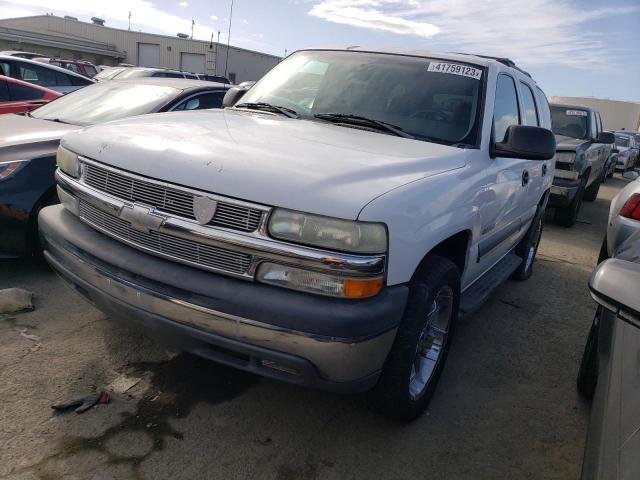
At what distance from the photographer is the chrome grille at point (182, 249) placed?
218 centimetres

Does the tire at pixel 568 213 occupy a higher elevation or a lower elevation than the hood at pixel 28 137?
lower

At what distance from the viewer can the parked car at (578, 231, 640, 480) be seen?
1383 millimetres

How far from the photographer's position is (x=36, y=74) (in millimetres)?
8711

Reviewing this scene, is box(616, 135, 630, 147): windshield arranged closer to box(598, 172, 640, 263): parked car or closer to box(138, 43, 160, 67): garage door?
box(598, 172, 640, 263): parked car

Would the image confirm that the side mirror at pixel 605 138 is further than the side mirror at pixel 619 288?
Yes

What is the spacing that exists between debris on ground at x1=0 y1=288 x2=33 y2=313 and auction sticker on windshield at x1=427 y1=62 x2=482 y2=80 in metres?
3.04

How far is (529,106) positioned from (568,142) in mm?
4769

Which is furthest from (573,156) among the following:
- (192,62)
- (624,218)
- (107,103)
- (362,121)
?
(192,62)

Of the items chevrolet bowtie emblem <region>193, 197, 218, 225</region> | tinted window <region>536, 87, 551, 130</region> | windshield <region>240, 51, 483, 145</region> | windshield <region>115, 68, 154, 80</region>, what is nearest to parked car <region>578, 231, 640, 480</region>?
chevrolet bowtie emblem <region>193, 197, 218, 225</region>

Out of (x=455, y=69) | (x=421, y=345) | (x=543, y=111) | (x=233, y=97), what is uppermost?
(x=455, y=69)

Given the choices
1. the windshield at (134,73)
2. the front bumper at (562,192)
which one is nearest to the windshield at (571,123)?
the front bumper at (562,192)

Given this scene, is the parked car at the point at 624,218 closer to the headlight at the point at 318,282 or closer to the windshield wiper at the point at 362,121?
the windshield wiper at the point at 362,121

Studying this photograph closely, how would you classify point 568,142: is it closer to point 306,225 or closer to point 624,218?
point 624,218

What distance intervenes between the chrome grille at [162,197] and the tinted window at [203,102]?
259 centimetres
